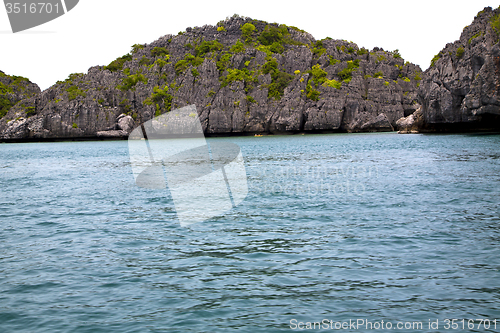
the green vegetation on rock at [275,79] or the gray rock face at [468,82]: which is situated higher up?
the green vegetation on rock at [275,79]

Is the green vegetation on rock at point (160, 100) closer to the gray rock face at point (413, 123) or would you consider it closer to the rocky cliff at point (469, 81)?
the gray rock face at point (413, 123)

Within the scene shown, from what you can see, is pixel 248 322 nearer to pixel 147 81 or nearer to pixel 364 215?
pixel 364 215

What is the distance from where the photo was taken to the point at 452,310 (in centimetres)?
668

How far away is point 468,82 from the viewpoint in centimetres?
6600

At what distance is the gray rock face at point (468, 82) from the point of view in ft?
201

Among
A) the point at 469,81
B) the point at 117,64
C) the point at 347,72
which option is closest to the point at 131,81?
the point at 117,64

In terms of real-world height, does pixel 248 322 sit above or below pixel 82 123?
below

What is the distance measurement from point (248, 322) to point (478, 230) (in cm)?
812

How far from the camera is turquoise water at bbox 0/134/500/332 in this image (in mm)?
6719

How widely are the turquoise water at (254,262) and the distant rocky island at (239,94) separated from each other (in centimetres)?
7937

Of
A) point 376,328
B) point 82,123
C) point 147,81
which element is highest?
point 147,81

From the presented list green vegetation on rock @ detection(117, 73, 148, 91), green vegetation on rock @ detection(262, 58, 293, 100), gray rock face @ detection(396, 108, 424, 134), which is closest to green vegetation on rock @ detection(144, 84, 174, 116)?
green vegetation on rock @ detection(117, 73, 148, 91)

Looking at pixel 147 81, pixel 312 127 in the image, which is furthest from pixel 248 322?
pixel 147 81

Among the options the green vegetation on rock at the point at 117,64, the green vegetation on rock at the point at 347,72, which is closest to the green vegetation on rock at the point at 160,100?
the green vegetation on rock at the point at 117,64
